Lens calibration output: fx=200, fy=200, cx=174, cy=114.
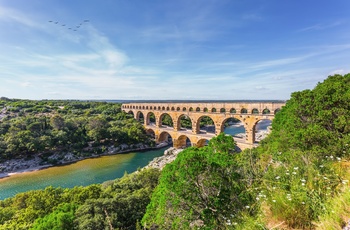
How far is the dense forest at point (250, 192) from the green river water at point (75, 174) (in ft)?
29.8

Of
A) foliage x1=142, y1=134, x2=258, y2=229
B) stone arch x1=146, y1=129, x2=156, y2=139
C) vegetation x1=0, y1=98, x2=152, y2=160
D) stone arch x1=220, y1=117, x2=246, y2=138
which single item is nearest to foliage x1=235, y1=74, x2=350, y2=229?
foliage x1=142, y1=134, x2=258, y2=229

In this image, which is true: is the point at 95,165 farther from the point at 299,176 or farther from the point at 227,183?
the point at 299,176

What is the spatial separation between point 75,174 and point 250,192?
22143 mm

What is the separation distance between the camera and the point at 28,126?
28312 mm

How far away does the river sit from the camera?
63.4ft

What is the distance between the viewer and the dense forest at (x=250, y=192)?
9.21ft

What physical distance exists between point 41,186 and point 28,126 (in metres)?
13.3

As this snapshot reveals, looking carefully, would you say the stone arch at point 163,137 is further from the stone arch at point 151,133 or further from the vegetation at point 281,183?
the vegetation at point 281,183

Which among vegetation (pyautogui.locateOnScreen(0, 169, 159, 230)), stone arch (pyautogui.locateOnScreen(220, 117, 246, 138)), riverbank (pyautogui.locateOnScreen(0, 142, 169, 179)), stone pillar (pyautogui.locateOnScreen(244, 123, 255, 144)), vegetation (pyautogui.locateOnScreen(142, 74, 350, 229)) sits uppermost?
vegetation (pyautogui.locateOnScreen(142, 74, 350, 229))

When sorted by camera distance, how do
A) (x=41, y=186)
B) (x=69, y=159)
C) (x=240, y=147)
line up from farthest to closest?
(x=69, y=159), (x=240, y=147), (x=41, y=186)

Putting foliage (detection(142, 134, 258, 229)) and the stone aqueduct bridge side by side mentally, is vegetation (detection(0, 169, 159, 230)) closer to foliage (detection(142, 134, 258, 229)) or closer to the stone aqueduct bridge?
foliage (detection(142, 134, 258, 229))

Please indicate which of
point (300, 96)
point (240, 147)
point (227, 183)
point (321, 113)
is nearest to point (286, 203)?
point (227, 183)

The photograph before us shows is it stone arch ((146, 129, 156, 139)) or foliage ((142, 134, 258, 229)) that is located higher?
foliage ((142, 134, 258, 229))

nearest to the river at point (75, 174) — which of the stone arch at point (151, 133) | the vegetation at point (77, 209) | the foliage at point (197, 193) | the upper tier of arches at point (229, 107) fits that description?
the vegetation at point (77, 209)
